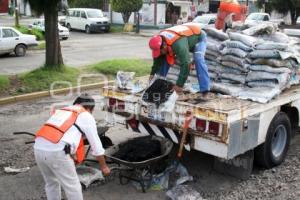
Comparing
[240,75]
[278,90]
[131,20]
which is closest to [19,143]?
[240,75]

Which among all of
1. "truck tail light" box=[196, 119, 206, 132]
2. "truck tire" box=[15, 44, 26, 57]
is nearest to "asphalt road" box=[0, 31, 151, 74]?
"truck tire" box=[15, 44, 26, 57]

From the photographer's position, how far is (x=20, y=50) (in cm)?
1964

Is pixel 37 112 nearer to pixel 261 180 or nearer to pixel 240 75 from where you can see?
pixel 240 75

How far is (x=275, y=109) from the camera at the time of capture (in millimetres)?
6023

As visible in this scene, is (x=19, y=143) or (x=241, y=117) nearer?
(x=241, y=117)

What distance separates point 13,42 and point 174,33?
47.7ft

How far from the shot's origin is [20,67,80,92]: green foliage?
11594 millimetres

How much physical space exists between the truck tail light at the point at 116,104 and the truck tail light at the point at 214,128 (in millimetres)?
1428

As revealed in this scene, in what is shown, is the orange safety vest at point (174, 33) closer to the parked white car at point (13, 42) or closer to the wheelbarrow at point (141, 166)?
the wheelbarrow at point (141, 166)

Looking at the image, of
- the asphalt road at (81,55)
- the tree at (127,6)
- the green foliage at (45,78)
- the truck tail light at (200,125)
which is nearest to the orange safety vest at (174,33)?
the truck tail light at (200,125)

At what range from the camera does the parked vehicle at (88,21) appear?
33438mm

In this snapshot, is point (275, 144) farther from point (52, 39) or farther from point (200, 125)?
point (52, 39)

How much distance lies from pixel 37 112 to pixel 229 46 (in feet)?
15.3

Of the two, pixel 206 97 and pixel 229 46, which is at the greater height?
pixel 229 46
